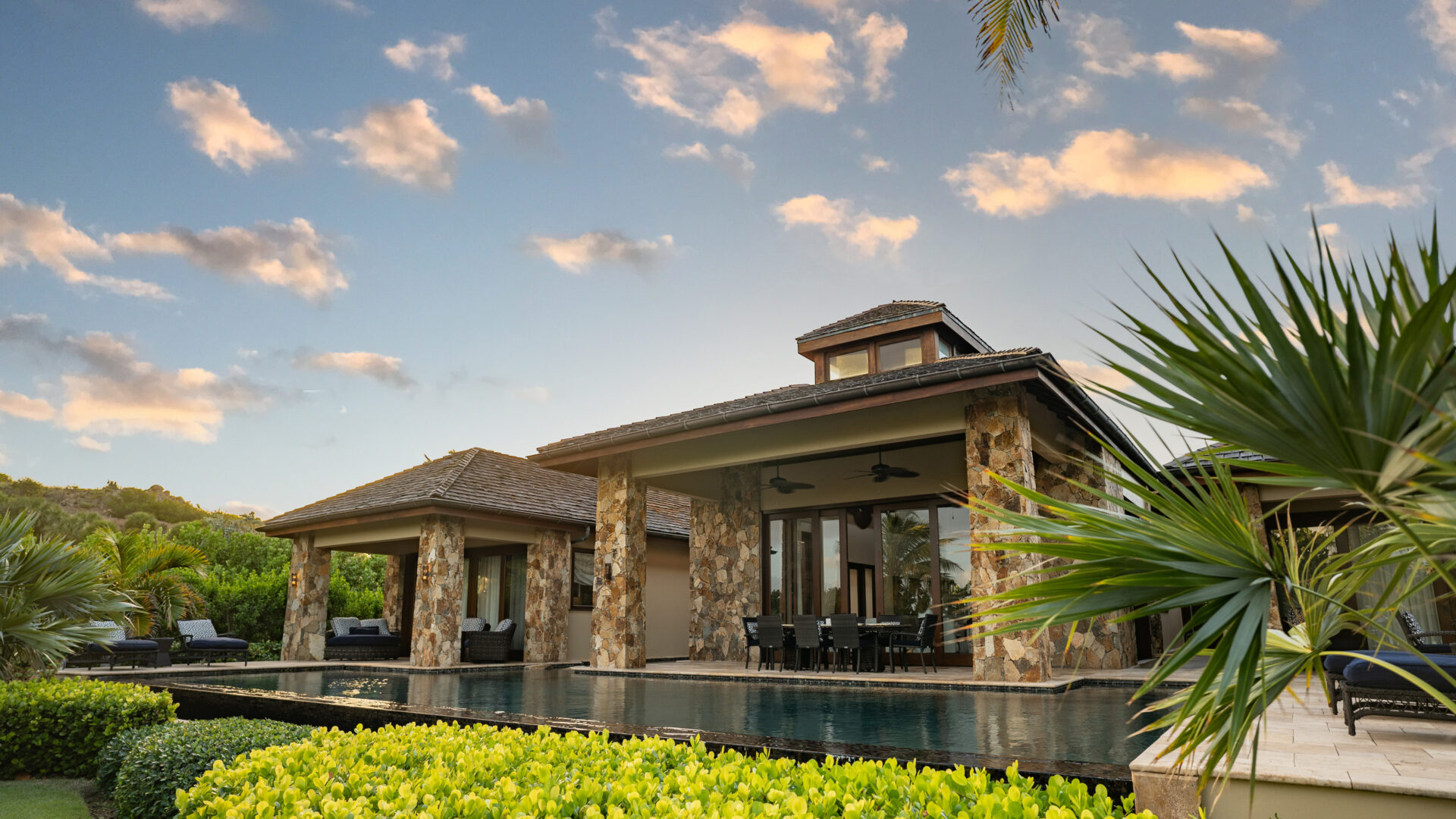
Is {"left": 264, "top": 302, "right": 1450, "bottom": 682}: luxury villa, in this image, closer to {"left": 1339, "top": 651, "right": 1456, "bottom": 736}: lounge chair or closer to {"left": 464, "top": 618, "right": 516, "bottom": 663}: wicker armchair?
{"left": 464, "top": 618, "right": 516, "bottom": 663}: wicker armchair

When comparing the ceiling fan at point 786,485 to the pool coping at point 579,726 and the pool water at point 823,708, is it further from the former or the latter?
the pool coping at point 579,726

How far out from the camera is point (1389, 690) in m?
4.38

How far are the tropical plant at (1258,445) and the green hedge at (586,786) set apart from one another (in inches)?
23.5

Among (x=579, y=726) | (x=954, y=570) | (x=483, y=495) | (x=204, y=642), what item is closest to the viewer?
(x=579, y=726)

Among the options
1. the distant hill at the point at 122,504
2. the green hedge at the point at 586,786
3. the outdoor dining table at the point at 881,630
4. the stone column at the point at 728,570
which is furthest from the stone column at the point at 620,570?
the distant hill at the point at 122,504

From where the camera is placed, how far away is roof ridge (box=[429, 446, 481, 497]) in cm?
1407

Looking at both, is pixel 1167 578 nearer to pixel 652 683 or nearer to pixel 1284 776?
pixel 1284 776

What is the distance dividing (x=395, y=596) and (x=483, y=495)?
17.6ft

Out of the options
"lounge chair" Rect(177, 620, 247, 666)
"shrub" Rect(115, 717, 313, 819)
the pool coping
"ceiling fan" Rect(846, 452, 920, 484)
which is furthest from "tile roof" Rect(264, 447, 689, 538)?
"shrub" Rect(115, 717, 313, 819)

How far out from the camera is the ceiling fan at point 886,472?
11109mm

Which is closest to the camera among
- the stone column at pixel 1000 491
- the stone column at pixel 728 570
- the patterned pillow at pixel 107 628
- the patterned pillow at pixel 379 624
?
the patterned pillow at pixel 107 628

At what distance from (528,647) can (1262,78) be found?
15.2 meters

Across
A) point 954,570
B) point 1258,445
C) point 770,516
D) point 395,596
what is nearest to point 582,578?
point 395,596

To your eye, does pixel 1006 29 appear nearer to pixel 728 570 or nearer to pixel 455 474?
pixel 728 570
